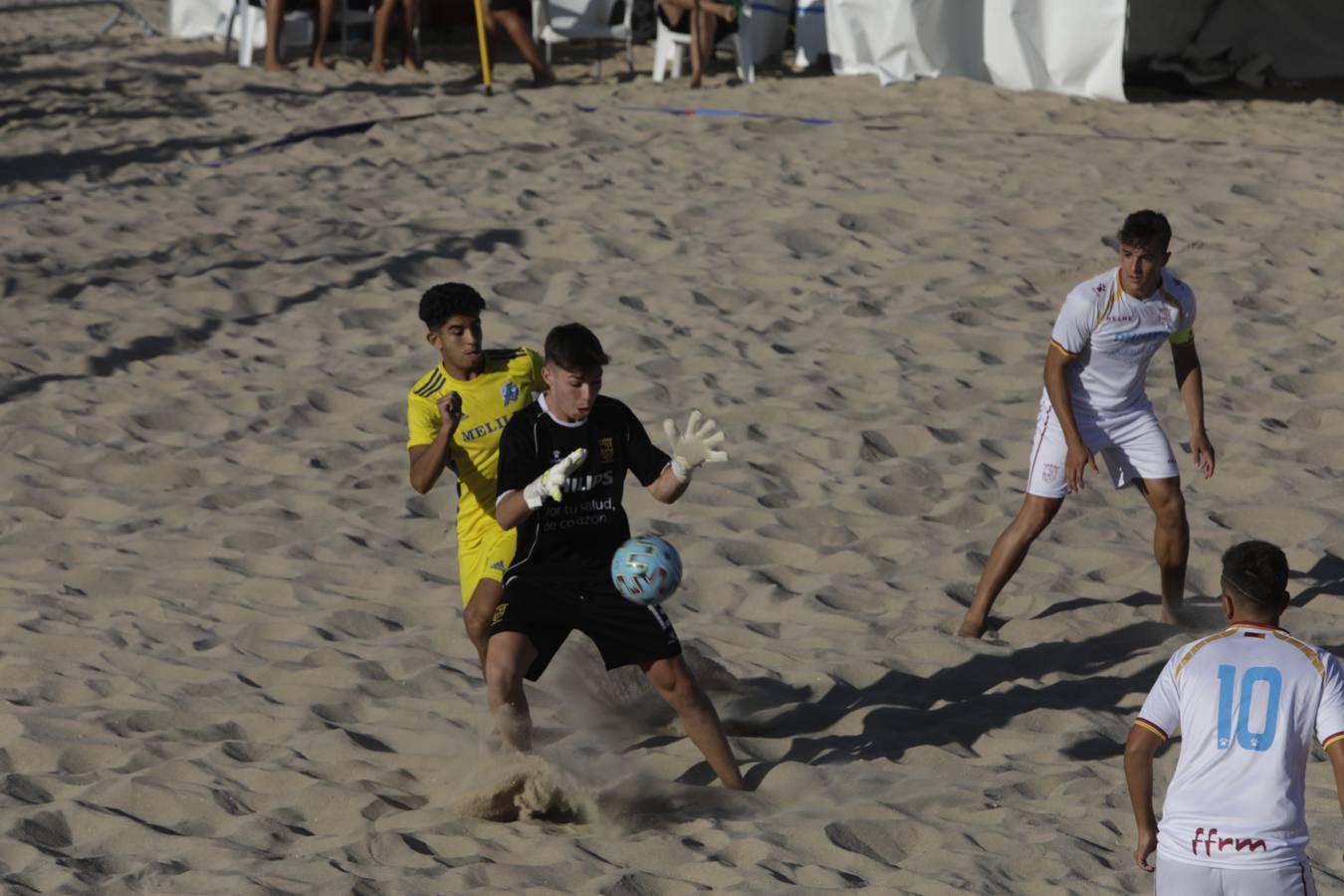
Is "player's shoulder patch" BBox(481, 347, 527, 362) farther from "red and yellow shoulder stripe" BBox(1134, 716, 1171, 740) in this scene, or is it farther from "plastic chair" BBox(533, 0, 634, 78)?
"plastic chair" BBox(533, 0, 634, 78)

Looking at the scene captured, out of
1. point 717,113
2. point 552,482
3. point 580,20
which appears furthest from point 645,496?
point 580,20

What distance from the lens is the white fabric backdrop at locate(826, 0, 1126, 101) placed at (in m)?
12.5

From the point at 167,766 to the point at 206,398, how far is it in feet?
12.3

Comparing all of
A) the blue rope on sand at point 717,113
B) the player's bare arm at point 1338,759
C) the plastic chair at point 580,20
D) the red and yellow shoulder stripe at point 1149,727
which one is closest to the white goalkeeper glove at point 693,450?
the red and yellow shoulder stripe at point 1149,727

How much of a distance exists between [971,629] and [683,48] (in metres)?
9.98

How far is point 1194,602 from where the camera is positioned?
573cm

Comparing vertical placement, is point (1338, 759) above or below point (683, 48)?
below

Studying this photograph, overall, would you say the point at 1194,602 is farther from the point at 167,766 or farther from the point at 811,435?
the point at 167,766

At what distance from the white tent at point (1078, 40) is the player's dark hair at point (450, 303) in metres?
9.18

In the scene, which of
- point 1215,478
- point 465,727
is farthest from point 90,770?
point 1215,478

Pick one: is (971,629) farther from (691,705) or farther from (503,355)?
(503,355)

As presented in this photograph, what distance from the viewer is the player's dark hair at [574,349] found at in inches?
156

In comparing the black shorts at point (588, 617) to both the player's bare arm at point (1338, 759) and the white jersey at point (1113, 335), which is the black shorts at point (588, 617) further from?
the white jersey at point (1113, 335)

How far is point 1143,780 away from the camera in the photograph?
3.08 m
